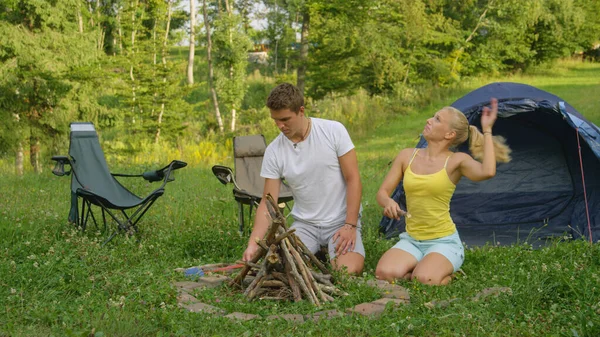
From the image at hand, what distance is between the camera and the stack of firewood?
3688 millimetres

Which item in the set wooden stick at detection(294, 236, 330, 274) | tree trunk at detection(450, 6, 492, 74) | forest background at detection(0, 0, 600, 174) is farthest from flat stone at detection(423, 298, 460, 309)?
tree trunk at detection(450, 6, 492, 74)

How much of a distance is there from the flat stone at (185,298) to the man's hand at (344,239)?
96 cm

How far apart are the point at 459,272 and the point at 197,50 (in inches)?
1152

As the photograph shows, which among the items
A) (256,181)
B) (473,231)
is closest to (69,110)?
(256,181)

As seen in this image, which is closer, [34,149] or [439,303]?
[439,303]

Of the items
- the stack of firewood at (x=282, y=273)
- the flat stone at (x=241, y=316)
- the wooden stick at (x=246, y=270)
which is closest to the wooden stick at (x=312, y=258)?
the stack of firewood at (x=282, y=273)

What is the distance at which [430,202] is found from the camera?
4293 mm

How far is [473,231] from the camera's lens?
6.25 meters

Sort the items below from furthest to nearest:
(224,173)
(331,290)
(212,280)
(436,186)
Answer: (224,173) → (436,186) → (212,280) → (331,290)

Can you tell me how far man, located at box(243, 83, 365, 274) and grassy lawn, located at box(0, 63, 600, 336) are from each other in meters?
0.31

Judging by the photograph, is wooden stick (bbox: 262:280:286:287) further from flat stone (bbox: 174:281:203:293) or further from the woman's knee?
the woman's knee

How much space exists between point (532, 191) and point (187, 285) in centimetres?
377

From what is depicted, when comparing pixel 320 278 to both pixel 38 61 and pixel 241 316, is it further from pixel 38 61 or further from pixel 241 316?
pixel 38 61

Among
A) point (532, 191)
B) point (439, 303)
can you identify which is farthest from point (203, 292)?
point (532, 191)
